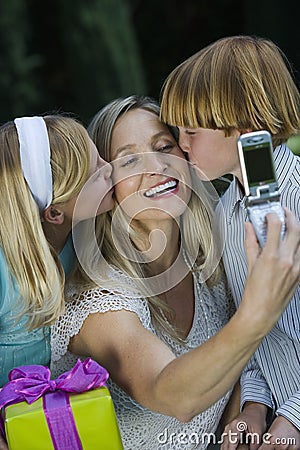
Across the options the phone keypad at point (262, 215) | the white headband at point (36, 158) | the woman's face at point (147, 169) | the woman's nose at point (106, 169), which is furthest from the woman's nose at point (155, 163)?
the phone keypad at point (262, 215)

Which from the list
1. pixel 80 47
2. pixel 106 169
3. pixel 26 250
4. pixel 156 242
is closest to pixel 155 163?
pixel 106 169

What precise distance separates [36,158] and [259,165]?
0.75m

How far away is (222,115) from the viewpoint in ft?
7.45

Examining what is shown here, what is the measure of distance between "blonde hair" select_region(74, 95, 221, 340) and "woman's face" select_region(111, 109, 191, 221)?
0.03m

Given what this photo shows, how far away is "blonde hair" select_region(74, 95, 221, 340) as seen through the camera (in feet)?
7.49

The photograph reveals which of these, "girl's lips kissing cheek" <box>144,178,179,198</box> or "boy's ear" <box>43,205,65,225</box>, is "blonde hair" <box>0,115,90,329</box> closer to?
"boy's ear" <box>43,205,65,225</box>

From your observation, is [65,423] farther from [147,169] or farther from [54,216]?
[147,169]

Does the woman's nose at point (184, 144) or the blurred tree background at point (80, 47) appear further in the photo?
the blurred tree background at point (80, 47)

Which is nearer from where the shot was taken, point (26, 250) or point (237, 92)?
point (26, 250)

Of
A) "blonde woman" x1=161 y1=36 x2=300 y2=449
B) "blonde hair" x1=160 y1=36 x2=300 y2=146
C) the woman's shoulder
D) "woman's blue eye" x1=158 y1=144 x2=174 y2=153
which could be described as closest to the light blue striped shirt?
"blonde woman" x1=161 y1=36 x2=300 y2=449

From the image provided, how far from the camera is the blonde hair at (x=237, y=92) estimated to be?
2258mm

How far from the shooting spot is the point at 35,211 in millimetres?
2102

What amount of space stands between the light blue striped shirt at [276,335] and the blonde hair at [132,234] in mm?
77

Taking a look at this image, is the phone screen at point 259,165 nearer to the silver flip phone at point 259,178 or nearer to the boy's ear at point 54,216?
the silver flip phone at point 259,178
